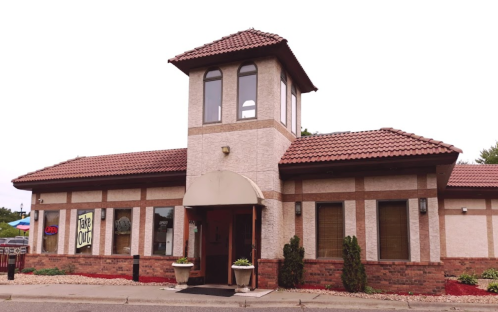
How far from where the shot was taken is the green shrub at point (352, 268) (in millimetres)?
12984

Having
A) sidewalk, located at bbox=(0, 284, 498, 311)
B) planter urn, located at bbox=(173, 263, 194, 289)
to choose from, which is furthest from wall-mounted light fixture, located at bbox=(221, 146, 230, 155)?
sidewalk, located at bbox=(0, 284, 498, 311)

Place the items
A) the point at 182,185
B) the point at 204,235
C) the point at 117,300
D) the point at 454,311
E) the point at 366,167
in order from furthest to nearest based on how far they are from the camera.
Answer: the point at 182,185 < the point at 204,235 < the point at 366,167 < the point at 117,300 < the point at 454,311

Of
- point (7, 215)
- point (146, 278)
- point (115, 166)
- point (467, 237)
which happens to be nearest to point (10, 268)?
point (146, 278)

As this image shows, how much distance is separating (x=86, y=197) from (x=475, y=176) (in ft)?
52.3

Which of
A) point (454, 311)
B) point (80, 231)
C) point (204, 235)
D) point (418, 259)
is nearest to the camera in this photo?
point (454, 311)

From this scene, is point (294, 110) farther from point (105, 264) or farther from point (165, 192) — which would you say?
point (105, 264)

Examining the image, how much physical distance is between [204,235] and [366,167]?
18.6ft

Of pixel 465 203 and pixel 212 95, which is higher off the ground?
pixel 212 95

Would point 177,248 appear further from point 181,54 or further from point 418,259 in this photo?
point 418,259

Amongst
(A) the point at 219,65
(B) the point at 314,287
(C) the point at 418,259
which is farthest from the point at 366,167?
(A) the point at 219,65

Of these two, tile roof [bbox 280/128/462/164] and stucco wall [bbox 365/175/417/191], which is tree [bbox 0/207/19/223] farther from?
stucco wall [bbox 365/175/417/191]

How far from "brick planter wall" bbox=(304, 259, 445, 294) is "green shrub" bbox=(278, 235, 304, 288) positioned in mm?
352

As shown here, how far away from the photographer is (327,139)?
631 inches

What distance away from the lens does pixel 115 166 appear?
18.6 metres
